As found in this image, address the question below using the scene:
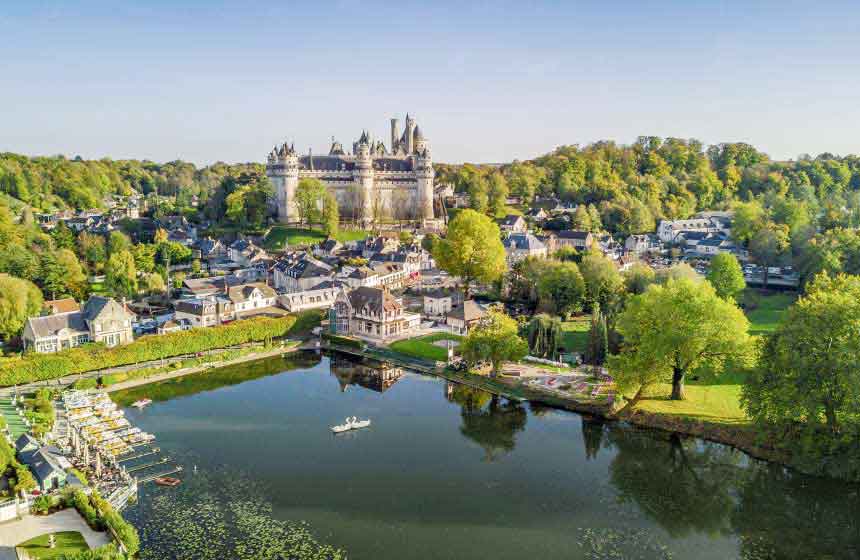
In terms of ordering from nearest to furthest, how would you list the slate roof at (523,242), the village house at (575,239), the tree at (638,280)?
the tree at (638,280)
the slate roof at (523,242)
the village house at (575,239)

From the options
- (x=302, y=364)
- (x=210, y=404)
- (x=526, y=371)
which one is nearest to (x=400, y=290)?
(x=302, y=364)

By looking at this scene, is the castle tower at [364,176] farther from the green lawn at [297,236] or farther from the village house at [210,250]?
the village house at [210,250]

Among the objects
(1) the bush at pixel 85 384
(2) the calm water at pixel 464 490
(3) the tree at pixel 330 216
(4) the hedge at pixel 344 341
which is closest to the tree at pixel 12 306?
(1) the bush at pixel 85 384

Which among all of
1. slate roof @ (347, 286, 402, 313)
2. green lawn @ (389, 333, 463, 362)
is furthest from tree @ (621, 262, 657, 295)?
slate roof @ (347, 286, 402, 313)

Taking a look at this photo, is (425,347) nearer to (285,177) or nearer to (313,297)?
(313,297)

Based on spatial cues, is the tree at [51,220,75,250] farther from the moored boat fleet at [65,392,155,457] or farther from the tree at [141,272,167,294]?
the moored boat fleet at [65,392,155,457]

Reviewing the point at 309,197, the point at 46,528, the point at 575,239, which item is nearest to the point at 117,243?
the point at 309,197
